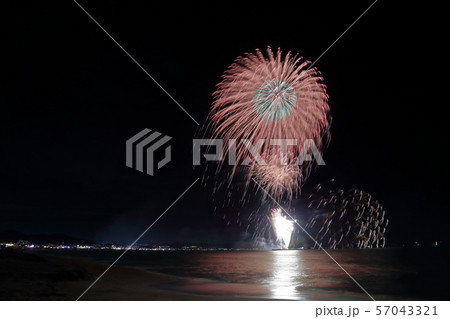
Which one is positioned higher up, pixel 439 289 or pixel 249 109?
pixel 249 109

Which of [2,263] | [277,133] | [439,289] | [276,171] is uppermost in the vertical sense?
[277,133]

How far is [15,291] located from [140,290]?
25.0ft

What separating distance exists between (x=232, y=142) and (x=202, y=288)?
1174 centimetres

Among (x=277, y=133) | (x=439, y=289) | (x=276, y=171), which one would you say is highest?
(x=277, y=133)
